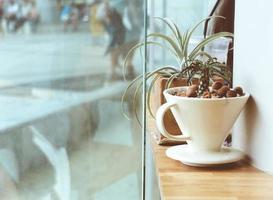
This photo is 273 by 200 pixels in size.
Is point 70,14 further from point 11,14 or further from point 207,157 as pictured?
point 207,157

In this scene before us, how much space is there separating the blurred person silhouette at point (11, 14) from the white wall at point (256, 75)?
39.9 inches

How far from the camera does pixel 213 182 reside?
0.69m

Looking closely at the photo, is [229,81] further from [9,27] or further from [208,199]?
[9,27]

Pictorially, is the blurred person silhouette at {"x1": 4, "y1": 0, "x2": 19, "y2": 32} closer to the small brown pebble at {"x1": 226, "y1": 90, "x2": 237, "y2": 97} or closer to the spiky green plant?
the spiky green plant

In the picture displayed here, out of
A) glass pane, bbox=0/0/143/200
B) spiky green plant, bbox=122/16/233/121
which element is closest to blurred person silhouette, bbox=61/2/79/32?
glass pane, bbox=0/0/143/200

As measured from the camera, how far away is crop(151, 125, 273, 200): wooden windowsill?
0.63m

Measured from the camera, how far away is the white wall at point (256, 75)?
2.27 feet

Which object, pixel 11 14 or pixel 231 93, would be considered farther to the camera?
pixel 11 14

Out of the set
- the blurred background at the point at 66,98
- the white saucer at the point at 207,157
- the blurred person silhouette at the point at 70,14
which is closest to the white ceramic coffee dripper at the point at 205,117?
the white saucer at the point at 207,157

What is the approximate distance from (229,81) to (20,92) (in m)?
1.01

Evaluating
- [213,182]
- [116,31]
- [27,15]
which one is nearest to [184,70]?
[213,182]

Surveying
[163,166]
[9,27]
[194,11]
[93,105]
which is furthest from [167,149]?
[9,27]

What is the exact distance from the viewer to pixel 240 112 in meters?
0.77

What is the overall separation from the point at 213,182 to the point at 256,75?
0.67 feet
